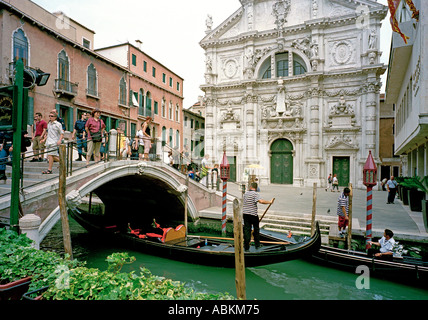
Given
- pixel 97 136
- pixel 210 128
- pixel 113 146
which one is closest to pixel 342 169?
pixel 210 128

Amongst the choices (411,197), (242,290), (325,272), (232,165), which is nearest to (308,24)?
(232,165)

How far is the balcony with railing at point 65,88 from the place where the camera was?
1384cm

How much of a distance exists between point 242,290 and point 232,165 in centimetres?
1861

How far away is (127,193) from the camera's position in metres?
12.1

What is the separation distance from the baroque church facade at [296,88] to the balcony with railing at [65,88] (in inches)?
409

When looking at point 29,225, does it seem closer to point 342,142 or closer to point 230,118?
point 342,142

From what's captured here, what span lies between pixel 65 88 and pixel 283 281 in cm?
1381

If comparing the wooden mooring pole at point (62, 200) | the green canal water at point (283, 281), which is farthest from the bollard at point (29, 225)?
the green canal water at point (283, 281)

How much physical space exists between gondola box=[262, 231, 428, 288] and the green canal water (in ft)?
0.44

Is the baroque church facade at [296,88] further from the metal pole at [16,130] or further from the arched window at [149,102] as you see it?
the metal pole at [16,130]

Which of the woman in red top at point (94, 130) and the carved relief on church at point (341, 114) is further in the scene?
the carved relief on church at point (341, 114)

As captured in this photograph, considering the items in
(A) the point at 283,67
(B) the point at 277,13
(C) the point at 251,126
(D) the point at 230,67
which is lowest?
(C) the point at 251,126
